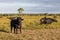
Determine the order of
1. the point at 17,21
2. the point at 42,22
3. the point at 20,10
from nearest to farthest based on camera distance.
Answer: the point at 17,21
the point at 42,22
the point at 20,10

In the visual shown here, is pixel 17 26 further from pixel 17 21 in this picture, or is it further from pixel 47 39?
pixel 47 39

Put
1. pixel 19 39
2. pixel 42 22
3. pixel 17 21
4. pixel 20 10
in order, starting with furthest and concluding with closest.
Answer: pixel 20 10
pixel 42 22
pixel 17 21
pixel 19 39

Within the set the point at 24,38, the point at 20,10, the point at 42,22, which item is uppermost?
the point at 24,38

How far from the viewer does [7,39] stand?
20.7 m

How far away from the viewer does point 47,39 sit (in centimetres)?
2119

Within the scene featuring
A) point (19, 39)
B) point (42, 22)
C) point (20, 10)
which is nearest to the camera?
point (19, 39)

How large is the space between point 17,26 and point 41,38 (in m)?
4.78

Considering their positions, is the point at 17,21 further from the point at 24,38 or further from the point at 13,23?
the point at 24,38

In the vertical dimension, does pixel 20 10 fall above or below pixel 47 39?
below

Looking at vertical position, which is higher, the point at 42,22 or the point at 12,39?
the point at 12,39

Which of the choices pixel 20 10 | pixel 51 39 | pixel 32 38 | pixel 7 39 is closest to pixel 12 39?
pixel 7 39

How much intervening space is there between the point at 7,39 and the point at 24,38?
167cm

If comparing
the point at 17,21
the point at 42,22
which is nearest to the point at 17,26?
the point at 17,21

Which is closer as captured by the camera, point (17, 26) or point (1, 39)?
point (1, 39)
